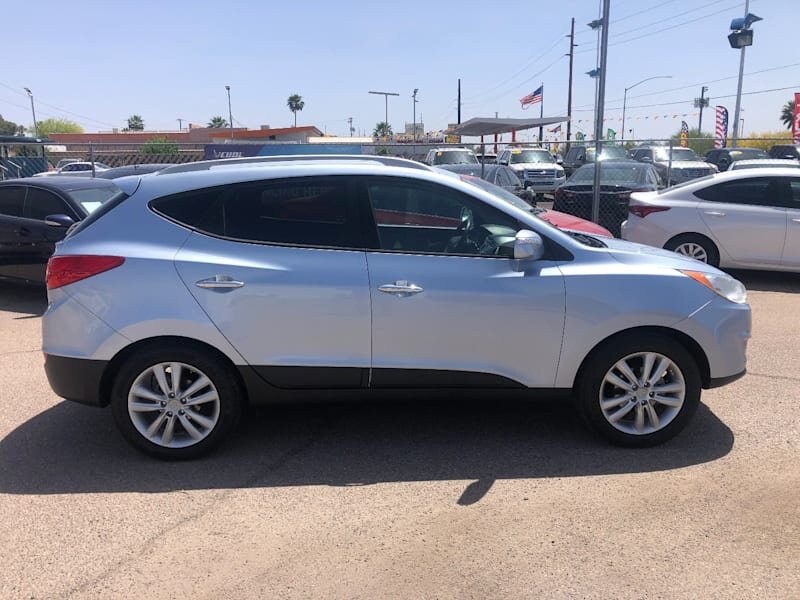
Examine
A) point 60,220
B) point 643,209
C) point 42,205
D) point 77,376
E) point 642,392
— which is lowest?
point 642,392

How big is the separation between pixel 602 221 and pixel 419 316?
30.3ft

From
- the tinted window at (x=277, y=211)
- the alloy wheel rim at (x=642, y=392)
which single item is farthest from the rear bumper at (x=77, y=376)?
the alloy wheel rim at (x=642, y=392)

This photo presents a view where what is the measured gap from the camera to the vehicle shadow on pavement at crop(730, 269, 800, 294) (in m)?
9.17

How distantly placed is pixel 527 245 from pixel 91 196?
666 cm

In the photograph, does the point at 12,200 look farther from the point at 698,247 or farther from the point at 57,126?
the point at 57,126

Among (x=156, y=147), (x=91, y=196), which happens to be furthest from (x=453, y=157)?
(x=91, y=196)

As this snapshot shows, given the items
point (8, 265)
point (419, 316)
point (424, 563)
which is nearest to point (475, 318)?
point (419, 316)

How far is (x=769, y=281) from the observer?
9.65m

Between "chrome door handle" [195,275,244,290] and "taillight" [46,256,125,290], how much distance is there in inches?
19.1

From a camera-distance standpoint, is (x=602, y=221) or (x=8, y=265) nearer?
(x=8, y=265)

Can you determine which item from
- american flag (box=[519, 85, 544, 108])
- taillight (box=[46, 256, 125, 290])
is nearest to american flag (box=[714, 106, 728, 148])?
american flag (box=[519, 85, 544, 108])

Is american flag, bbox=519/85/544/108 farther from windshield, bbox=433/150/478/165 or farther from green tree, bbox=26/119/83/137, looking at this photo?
green tree, bbox=26/119/83/137

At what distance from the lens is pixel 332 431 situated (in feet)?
15.2

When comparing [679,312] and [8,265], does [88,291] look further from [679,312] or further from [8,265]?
[8,265]
